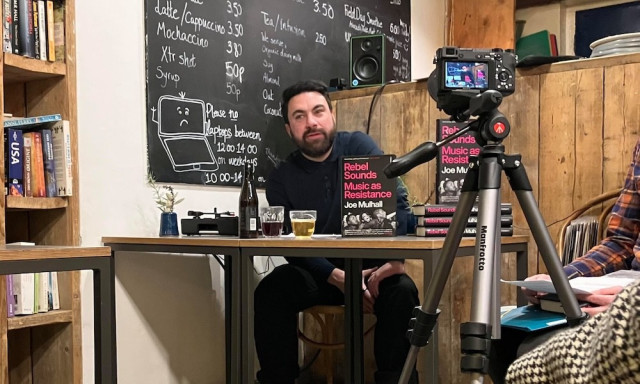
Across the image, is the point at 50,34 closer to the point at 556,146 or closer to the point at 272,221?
the point at 272,221

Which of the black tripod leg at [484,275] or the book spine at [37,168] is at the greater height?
the book spine at [37,168]

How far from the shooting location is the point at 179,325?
8.66 feet

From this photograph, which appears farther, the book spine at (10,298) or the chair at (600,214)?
the chair at (600,214)

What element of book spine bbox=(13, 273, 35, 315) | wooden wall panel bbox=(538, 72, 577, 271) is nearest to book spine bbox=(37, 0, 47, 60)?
book spine bbox=(13, 273, 35, 315)

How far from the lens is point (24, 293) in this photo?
6.28 feet

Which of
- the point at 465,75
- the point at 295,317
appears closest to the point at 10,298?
the point at 295,317

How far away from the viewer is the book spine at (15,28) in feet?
6.20

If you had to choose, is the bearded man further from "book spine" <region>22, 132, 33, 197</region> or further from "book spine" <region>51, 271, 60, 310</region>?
"book spine" <region>22, 132, 33, 197</region>

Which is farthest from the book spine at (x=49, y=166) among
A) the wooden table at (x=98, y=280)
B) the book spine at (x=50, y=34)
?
the wooden table at (x=98, y=280)

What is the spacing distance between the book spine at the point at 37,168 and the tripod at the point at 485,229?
1213 mm

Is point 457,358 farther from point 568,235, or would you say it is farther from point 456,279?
point 568,235

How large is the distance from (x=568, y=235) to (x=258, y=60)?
1.55m

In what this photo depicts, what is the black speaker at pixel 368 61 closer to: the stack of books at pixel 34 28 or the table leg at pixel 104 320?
the stack of books at pixel 34 28

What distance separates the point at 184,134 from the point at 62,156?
26.8 inches
